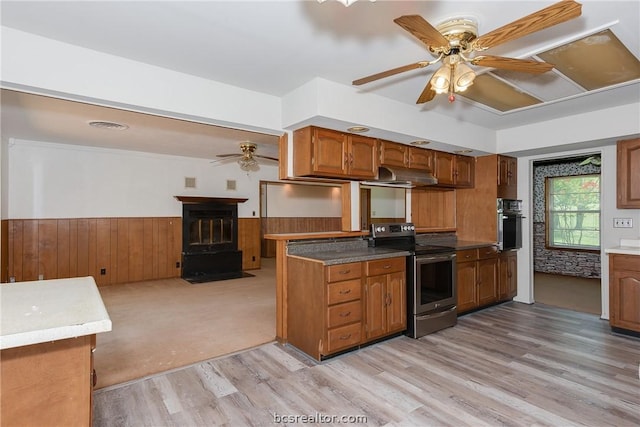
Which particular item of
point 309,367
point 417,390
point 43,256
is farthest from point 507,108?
point 43,256

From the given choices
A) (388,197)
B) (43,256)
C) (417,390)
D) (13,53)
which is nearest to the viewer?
(13,53)

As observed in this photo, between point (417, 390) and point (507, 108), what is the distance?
3.01 meters

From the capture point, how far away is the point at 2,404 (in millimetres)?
1142

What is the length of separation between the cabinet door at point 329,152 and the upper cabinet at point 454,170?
157 centimetres

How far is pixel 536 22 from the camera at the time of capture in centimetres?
154

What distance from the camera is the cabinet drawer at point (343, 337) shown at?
9.05ft

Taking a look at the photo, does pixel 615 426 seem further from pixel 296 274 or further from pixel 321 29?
pixel 321 29

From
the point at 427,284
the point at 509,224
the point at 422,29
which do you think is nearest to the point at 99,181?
the point at 427,284

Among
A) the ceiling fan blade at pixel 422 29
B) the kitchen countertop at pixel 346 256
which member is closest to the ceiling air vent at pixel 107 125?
the kitchen countertop at pixel 346 256

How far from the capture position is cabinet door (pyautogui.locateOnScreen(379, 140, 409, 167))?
11.9 feet

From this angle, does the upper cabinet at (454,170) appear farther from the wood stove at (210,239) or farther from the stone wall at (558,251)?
the wood stove at (210,239)

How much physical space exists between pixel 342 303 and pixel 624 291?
2926 millimetres

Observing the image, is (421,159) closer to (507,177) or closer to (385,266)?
(507,177)

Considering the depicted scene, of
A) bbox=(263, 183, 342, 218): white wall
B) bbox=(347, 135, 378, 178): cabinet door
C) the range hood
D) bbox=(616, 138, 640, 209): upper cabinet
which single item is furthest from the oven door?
bbox=(263, 183, 342, 218): white wall
